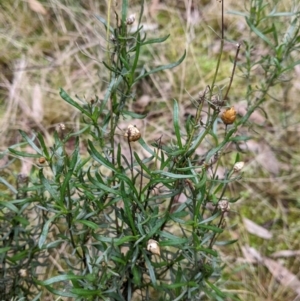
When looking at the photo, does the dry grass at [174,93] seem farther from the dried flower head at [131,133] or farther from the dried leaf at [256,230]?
the dried flower head at [131,133]

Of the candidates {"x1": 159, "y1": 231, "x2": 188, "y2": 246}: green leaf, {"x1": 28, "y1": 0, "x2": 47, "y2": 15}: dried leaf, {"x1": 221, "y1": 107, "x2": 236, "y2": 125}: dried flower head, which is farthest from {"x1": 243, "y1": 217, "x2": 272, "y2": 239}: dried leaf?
{"x1": 28, "y1": 0, "x2": 47, "y2": 15}: dried leaf

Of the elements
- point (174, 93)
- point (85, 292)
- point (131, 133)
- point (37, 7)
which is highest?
point (37, 7)

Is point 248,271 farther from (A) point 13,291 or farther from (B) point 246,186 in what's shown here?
(A) point 13,291

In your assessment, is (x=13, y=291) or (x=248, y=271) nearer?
(x=13, y=291)

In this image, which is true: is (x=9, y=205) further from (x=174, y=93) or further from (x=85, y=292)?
(x=174, y=93)

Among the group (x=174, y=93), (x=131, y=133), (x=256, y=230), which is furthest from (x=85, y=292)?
(x=174, y=93)

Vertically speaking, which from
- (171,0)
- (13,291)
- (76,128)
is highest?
(171,0)

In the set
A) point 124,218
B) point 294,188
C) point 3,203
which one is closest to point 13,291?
point 3,203
